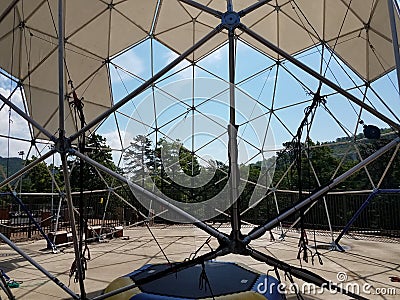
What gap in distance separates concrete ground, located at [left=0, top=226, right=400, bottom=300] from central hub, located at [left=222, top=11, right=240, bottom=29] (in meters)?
4.70

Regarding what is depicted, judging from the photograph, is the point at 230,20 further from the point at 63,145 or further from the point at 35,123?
the point at 35,123

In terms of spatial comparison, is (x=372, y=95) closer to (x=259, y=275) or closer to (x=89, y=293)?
(x=259, y=275)

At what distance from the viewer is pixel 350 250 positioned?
11.7 meters

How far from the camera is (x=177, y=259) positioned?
34.0 ft

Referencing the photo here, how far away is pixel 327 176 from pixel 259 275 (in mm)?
11480

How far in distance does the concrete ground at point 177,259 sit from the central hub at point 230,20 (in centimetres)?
470

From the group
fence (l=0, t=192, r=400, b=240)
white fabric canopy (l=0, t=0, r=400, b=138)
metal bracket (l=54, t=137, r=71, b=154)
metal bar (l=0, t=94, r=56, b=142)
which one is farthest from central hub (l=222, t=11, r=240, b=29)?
fence (l=0, t=192, r=400, b=240)

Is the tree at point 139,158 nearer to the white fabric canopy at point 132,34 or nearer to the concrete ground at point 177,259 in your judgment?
the white fabric canopy at point 132,34

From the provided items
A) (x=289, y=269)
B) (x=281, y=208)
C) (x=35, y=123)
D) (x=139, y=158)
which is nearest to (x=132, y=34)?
(x=139, y=158)

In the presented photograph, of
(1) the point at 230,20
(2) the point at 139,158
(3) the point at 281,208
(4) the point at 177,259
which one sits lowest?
(4) the point at 177,259

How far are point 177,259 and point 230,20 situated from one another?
24.7 ft

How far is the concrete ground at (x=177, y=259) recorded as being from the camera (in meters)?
7.24

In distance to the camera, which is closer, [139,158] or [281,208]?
[139,158]

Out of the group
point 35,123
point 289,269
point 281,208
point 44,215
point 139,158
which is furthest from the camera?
point 44,215
